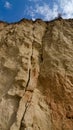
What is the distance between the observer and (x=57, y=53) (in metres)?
10.5

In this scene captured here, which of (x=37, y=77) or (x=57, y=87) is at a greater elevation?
(x=37, y=77)

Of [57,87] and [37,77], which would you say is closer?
[57,87]

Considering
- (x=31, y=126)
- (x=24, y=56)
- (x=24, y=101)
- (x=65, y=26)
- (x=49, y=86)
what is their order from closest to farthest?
(x=31, y=126) < (x=24, y=101) < (x=49, y=86) < (x=24, y=56) < (x=65, y=26)

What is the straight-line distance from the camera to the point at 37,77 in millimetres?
9812

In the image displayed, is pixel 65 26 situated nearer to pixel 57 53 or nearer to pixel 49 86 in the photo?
pixel 57 53

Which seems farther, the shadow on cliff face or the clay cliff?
the shadow on cliff face

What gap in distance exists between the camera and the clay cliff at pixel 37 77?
8711 mm

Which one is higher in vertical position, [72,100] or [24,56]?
[24,56]

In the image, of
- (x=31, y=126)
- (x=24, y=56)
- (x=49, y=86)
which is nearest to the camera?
(x=31, y=126)

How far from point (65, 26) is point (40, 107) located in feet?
14.3

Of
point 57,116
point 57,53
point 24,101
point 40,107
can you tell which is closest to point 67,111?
point 57,116

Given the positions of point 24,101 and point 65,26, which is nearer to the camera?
point 24,101

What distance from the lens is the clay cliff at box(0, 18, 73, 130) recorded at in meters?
8.71

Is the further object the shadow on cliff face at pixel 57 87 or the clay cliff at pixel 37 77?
the shadow on cliff face at pixel 57 87
